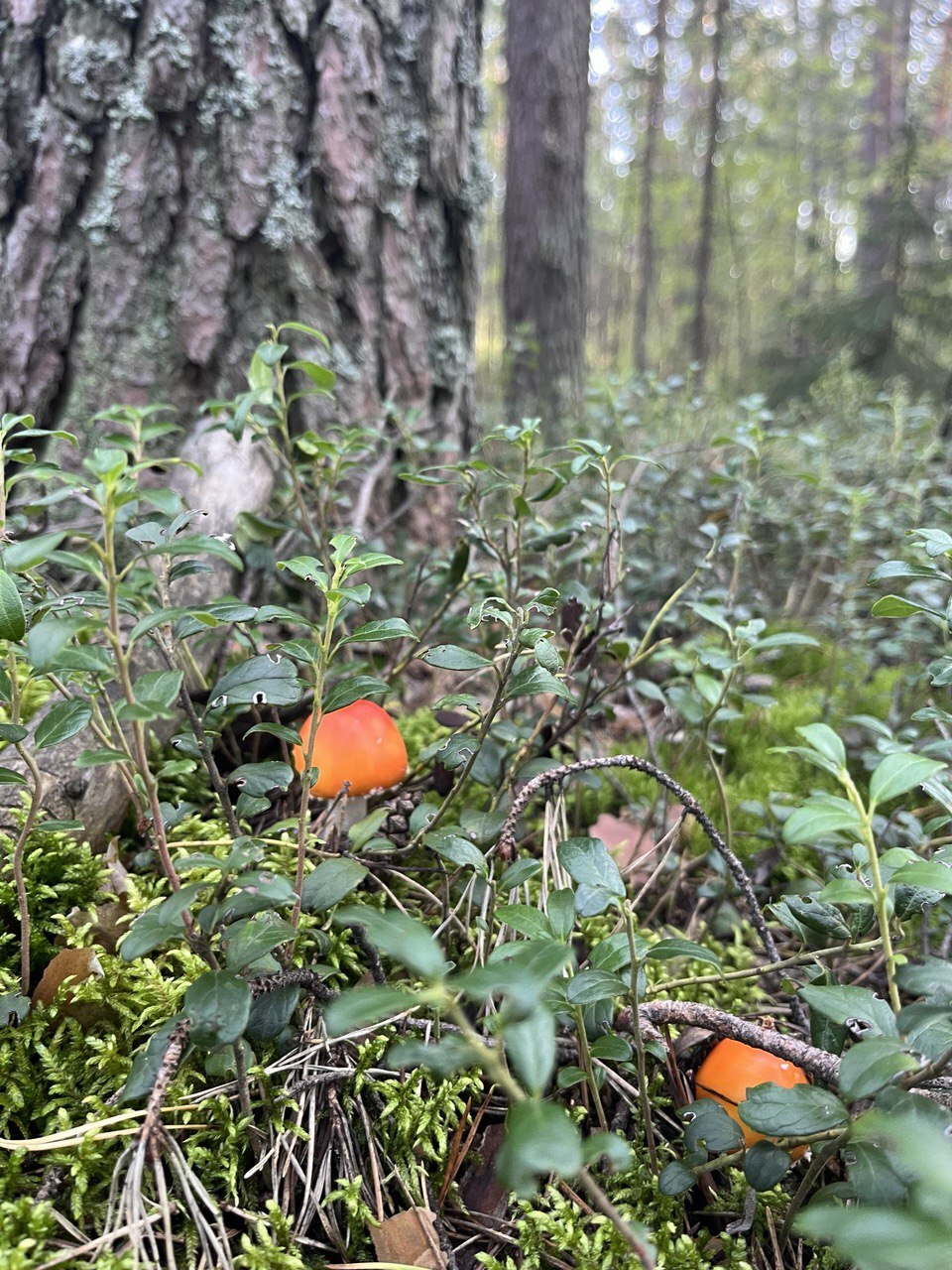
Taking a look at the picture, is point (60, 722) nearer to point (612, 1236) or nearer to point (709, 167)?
point (612, 1236)

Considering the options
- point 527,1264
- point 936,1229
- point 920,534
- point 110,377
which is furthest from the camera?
point 110,377

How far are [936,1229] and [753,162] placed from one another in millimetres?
14332

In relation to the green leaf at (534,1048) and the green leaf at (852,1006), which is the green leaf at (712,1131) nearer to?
the green leaf at (852,1006)

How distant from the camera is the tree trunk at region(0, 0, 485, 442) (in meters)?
2.41

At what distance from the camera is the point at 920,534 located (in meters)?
1.37

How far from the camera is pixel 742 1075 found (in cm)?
127

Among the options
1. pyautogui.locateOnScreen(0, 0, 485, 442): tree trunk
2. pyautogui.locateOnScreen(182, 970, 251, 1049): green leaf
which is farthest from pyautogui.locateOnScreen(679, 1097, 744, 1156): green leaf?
pyautogui.locateOnScreen(0, 0, 485, 442): tree trunk

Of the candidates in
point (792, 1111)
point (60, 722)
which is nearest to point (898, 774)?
point (792, 1111)

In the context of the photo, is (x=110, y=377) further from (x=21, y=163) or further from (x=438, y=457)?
(x=438, y=457)

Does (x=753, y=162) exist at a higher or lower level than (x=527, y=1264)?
higher

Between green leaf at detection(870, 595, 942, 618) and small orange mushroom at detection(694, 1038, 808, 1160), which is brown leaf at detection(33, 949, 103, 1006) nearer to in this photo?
small orange mushroom at detection(694, 1038, 808, 1160)

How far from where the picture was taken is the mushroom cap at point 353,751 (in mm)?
1637

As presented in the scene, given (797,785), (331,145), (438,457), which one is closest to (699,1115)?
(797,785)

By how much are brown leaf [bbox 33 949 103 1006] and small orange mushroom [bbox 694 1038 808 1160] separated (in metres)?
1.06
